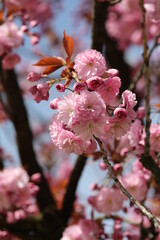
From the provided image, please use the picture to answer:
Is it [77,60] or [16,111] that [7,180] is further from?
[77,60]

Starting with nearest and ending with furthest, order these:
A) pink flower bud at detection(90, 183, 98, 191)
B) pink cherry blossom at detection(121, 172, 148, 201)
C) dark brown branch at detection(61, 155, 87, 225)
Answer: pink cherry blossom at detection(121, 172, 148, 201), pink flower bud at detection(90, 183, 98, 191), dark brown branch at detection(61, 155, 87, 225)

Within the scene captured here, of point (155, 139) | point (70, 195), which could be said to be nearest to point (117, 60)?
point (70, 195)

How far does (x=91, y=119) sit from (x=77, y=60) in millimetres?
224

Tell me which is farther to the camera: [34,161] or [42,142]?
[42,142]

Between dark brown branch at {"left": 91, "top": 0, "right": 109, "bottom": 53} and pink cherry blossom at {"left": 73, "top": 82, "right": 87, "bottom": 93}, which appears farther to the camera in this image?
dark brown branch at {"left": 91, "top": 0, "right": 109, "bottom": 53}

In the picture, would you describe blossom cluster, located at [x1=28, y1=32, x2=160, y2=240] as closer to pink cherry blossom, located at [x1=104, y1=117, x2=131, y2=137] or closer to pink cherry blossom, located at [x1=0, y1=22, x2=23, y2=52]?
pink cherry blossom, located at [x1=104, y1=117, x2=131, y2=137]

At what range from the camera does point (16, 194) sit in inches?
101

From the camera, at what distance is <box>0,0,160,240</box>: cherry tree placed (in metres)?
1.29

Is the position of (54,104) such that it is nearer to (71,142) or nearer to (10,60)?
(71,142)

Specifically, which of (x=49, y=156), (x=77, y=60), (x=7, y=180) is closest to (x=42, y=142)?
(x=49, y=156)

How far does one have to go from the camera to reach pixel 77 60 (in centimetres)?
136

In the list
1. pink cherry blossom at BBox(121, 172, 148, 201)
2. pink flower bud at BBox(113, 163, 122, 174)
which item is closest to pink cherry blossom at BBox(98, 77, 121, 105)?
pink flower bud at BBox(113, 163, 122, 174)

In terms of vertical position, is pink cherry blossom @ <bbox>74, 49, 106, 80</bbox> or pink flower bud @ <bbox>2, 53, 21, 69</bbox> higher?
pink cherry blossom @ <bbox>74, 49, 106, 80</bbox>

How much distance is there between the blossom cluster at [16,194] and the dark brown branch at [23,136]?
314mm
